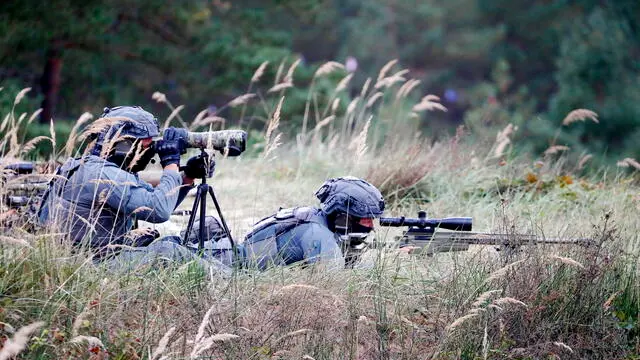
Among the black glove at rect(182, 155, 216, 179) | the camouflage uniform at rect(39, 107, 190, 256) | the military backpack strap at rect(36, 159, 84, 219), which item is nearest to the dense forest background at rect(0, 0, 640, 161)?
the black glove at rect(182, 155, 216, 179)

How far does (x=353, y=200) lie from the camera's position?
20.9 ft

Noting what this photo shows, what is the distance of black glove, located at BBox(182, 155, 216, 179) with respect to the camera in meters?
Result: 6.34

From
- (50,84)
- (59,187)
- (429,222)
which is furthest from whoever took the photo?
(50,84)

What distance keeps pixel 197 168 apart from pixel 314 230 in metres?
0.93

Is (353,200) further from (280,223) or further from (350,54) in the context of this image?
(350,54)

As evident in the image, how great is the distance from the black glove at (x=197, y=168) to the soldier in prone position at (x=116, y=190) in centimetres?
18

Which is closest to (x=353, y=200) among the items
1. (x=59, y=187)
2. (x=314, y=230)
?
(x=314, y=230)

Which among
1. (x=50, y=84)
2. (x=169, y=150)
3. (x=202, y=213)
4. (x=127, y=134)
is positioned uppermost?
(x=127, y=134)

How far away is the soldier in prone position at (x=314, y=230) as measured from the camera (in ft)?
20.5

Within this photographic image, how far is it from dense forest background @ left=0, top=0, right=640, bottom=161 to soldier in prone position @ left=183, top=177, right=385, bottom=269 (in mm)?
3988

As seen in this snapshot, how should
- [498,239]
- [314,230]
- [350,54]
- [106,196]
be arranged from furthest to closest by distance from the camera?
[350,54] < [314,230] < [498,239] < [106,196]

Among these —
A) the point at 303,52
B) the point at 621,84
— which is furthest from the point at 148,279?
the point at 303,52

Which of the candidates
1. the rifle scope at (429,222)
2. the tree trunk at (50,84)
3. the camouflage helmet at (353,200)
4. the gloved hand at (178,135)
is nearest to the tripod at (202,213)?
the gloved hand at (178,135)

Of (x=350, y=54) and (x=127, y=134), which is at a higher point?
(x=127, y=134)
